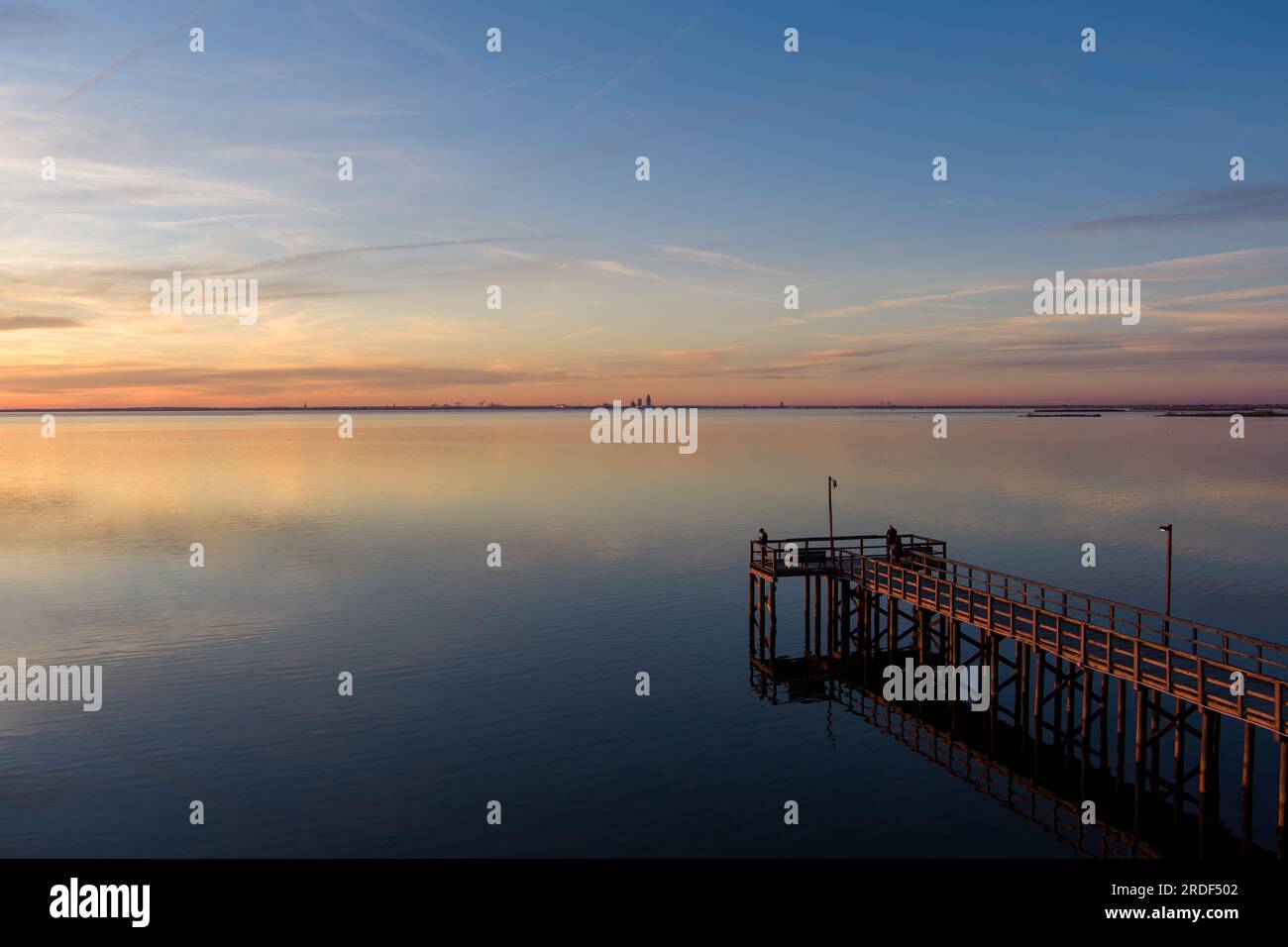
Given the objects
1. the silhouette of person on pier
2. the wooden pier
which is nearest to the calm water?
the wooden pier

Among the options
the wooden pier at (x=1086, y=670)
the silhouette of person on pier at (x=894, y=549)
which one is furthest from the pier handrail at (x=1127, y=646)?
the silhouette of person on pier at (x=894, y=549)

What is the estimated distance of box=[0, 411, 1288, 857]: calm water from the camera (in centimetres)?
2541

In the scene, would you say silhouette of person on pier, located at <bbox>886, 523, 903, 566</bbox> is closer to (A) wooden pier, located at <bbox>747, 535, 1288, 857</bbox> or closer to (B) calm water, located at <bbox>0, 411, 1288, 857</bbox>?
(A) wooden pier, located at <bbox>747, 535, 1288, 857</bbox>

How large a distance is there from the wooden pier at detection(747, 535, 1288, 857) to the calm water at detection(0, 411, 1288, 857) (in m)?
2.74

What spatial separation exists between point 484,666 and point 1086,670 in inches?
899

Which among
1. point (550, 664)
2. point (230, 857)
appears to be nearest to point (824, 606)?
point (550, 664)

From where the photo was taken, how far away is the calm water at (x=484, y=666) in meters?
25.4

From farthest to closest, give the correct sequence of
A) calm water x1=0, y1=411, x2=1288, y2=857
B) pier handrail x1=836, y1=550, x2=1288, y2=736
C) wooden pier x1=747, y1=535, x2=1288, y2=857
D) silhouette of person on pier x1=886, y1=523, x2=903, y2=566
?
silhouette of person on pier x1=886, y1=523, x2=903, y2=566 → calm water x1=0, y1=411, x2=1288, y2=857 → wooden pier x1=747, y1=535, x2=1288, y2=857 → pier handrail x1=836, y1=550, x2=1288, y2=736

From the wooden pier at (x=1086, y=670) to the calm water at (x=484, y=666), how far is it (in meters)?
2.74

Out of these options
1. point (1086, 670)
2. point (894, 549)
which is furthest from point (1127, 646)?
point (894, 549)

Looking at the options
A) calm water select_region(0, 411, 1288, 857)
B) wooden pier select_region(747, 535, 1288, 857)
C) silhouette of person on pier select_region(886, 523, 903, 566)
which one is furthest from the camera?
silhouette of person on pier select_region(886, 523, 903, 566)

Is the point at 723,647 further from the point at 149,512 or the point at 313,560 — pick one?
the point at 149,512

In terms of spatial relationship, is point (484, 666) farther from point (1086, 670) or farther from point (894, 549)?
point (1086, 670)
